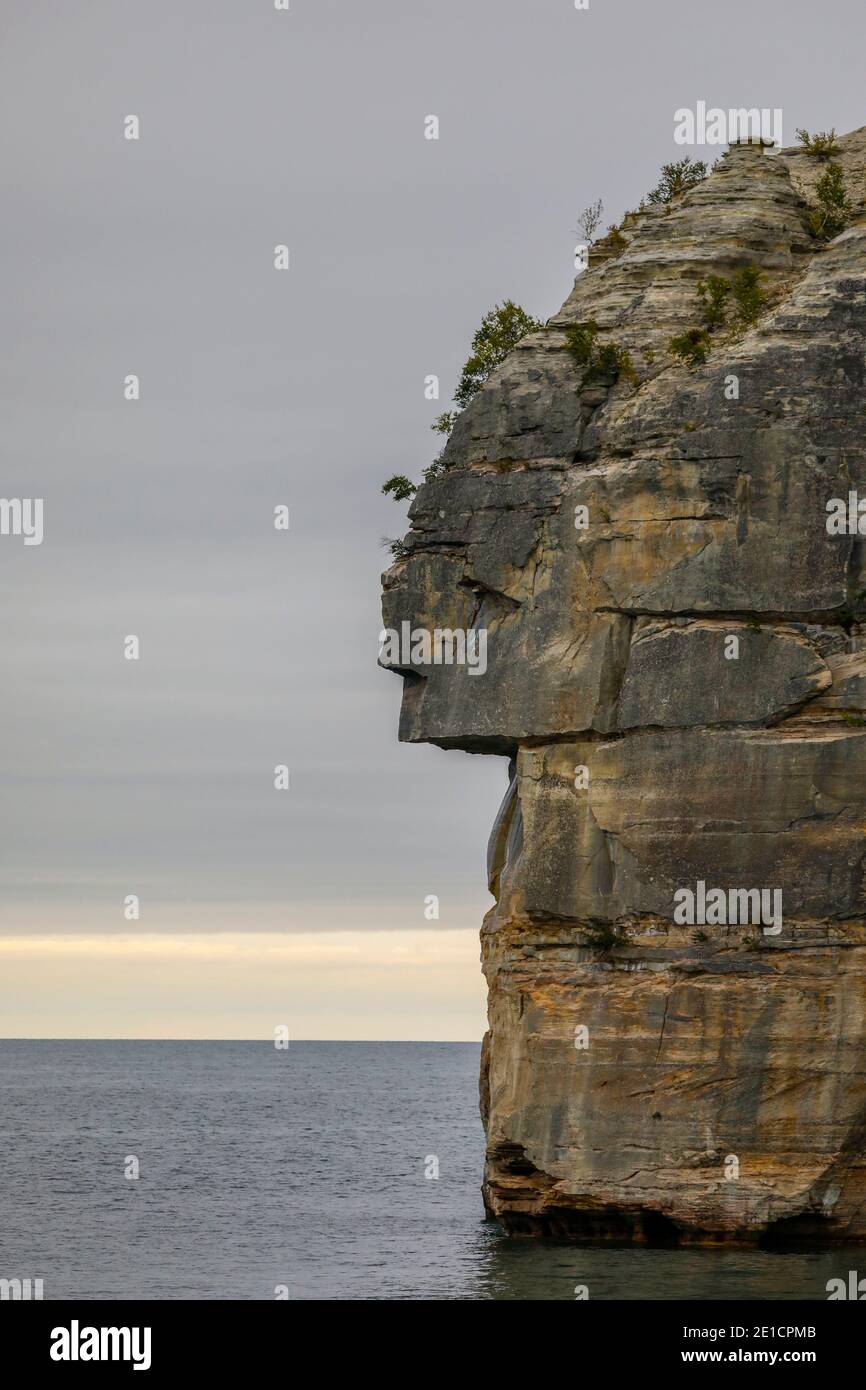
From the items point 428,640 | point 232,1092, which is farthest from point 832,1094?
point 232,1092

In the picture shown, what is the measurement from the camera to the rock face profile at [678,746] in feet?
118

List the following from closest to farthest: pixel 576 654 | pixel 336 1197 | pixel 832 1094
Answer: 1. pixel 832 1094
2. pixel 576 654
3. pixel 336 1197

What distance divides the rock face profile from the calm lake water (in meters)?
1.79

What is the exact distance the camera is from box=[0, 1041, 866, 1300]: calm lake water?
35375 millimetres

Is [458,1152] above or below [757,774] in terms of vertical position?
below

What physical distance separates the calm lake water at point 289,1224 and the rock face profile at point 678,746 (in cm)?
179

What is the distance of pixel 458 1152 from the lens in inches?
3189

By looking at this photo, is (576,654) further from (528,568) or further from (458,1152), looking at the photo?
(458,1152)

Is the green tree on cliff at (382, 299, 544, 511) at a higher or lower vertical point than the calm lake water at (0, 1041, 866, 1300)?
higher

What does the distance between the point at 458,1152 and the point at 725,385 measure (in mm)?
50090

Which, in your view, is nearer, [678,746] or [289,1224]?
[678,746]

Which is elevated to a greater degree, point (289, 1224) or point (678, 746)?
point (678, 746)

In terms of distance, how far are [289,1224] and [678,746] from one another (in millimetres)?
20896

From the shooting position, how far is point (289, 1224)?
51219 mm
